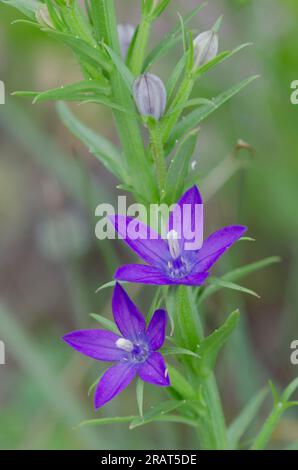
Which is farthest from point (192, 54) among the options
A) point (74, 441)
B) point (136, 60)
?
point (74, 441)

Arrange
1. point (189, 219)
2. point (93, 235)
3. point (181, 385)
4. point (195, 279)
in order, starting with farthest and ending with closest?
point (93, 235) → point (181, 385) → point (189, 219) → point (195, 279)

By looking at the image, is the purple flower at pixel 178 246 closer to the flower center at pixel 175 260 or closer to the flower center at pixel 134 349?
the flower center at pixel 175 260

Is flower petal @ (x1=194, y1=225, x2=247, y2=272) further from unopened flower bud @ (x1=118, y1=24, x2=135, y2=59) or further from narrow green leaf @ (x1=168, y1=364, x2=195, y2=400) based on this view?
unopened flower bud @ (x1=118, y1=24, x2=135, y2=59)

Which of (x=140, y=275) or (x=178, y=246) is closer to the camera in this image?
(x=140, y=275)

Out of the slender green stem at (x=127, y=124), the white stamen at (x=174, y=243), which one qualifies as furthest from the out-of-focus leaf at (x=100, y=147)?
the white stamen at (x=174, y=243)

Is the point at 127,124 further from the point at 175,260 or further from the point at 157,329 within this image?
the point at 157,329
